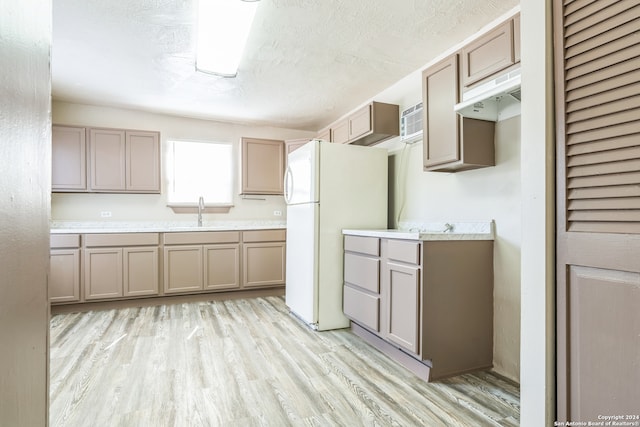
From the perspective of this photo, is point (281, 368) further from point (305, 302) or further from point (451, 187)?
point (451, 187)

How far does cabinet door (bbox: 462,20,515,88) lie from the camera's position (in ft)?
6.28

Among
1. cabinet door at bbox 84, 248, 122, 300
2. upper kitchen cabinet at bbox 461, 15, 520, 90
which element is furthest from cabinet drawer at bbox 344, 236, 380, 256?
cabinet door at bbox 84, 248, 122, 300

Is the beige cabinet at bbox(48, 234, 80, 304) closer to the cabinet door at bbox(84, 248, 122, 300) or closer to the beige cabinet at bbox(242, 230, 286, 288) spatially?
the cabinet door at bbox(84, 248, 122, 300)

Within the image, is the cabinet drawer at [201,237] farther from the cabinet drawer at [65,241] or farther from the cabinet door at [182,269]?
the cabinet drawer at [65,241]

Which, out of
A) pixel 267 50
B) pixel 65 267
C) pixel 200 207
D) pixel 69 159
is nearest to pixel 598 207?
pixel 267 50

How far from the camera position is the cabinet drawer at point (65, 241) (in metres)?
3.58

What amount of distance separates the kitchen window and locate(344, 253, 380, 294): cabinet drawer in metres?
2.40

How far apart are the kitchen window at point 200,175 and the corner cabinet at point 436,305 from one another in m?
2.96

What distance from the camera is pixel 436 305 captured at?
2.15m

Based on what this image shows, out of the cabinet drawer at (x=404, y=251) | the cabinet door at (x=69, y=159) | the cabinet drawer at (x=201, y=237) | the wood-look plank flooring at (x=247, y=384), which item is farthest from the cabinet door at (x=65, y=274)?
the cabinet drawer at (x=404, y=251)

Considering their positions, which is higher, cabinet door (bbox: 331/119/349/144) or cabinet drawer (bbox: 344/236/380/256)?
cabinet door (bbox: 331/119/349/144)

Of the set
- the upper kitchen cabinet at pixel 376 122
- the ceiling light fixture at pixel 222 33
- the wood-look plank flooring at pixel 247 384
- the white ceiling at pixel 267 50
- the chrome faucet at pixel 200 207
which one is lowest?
the wood-look plank flooring at pixel 247 384

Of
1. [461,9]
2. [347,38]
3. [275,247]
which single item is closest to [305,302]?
[275,247]

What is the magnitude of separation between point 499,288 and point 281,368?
1.56 metres
